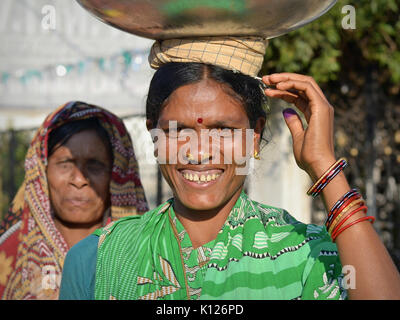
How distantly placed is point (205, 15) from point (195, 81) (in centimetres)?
35

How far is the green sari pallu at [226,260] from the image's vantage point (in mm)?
2189

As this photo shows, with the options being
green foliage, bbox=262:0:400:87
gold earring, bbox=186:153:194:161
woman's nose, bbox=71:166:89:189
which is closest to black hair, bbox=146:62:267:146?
gold earring, bbox=186:153:194:161

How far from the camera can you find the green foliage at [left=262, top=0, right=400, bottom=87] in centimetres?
551

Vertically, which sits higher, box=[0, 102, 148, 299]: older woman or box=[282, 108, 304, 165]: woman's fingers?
box=[0, 102, 148, 299]: older woman

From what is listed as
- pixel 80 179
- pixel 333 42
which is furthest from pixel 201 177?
pixel 333 42

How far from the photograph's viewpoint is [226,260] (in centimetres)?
230

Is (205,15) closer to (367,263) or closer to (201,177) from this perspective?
(201,177)

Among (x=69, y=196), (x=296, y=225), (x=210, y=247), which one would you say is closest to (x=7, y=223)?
(x=69, y=196)

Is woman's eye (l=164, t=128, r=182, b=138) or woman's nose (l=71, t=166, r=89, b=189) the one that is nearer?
woman's eye (l=164, t=128, r=182, b=138)

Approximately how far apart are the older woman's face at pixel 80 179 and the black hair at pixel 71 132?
0.08 ft

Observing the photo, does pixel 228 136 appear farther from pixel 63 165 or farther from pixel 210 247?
pixel 63 165

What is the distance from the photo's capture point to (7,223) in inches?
151

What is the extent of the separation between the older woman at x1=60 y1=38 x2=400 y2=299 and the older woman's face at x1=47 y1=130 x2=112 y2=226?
111 cm

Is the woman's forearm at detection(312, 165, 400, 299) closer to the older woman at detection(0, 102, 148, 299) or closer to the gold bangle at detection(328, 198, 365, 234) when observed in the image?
the gold bangle at detection(328, 198, 365, 234)
